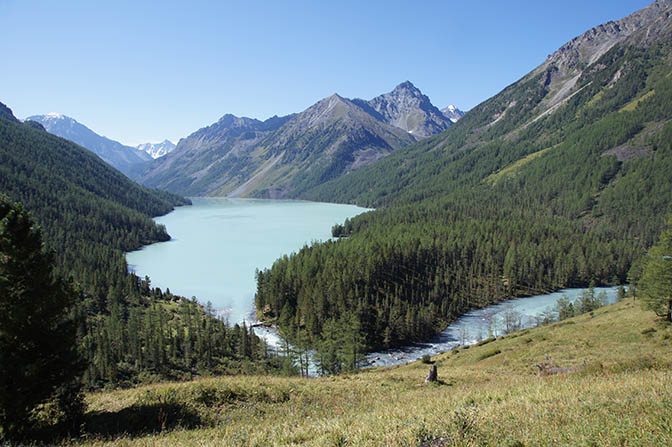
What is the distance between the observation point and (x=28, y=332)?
44.8ft

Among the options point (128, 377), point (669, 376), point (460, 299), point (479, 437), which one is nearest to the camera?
point (479, 437)

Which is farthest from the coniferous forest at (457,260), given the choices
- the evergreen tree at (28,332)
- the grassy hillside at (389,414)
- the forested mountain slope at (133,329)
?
the evergreen tree at (28,332)

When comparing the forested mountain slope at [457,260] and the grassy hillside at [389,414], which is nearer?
the grassy hillside at [389,414]

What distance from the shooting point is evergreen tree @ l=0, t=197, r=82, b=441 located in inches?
496

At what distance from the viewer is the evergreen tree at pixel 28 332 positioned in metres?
12.6

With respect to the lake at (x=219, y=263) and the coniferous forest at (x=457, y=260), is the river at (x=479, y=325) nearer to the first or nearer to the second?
the coniferous forest at (x=457, y=260)

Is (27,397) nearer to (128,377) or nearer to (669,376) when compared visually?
(669,376)

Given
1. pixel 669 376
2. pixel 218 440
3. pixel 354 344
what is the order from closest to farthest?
pixel 218 440 < pixel 669 376 < pixel 354 344

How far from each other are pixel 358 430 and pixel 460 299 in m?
101

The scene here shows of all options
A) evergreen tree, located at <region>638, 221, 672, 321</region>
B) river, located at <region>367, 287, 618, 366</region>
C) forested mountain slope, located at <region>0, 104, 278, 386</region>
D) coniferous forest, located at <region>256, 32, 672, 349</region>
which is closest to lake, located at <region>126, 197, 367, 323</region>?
forested mountain slope, located at <region>0, 104, 278, 386</region>

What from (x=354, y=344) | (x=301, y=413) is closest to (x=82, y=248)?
(x=354, y=344)

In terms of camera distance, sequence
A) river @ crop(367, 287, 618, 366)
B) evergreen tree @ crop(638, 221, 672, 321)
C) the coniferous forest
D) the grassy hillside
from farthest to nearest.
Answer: the coniferous forest, river @ crop(367, 287, 618, 366), evergreen tree @ crop(638, 221, 672, 321), the grassy hillside

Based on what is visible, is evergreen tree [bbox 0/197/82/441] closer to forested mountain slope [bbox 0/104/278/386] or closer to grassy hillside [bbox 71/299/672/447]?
forested mountain slope [bbox 0/104/278/386]

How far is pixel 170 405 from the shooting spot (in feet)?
50.6
